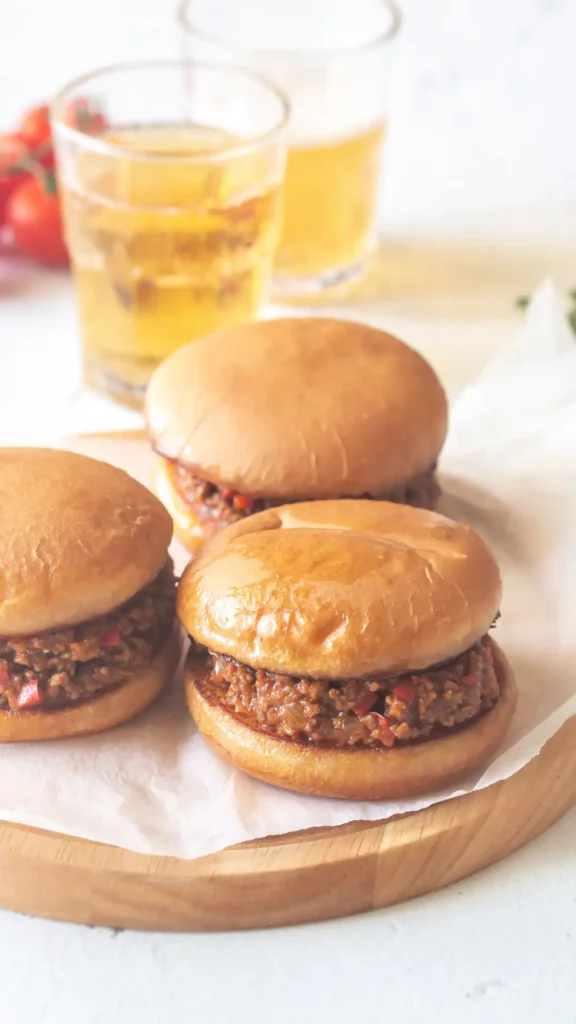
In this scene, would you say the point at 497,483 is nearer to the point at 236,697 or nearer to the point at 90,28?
the point at 236,697

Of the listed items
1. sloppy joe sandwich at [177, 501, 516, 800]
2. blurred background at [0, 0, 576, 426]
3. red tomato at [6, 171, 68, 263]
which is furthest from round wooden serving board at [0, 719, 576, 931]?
red tomato at [6, 171, 68, 263]

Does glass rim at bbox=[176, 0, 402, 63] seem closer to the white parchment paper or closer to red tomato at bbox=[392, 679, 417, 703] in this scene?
the white parchment paper

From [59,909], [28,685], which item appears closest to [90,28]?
[28,685]

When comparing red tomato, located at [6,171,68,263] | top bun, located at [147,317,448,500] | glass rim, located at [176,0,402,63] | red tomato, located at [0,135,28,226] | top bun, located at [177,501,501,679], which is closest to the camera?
top bun, located at [177,501,501,679]

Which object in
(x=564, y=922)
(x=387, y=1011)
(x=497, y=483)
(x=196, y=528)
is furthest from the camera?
(x=497, y=483)

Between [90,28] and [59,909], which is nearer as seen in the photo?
[59,909]

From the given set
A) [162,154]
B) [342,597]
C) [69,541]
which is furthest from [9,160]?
[342,597]

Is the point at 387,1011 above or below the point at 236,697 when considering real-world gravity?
below

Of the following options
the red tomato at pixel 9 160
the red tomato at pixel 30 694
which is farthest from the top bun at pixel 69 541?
the red tomato at pixel 9 160
